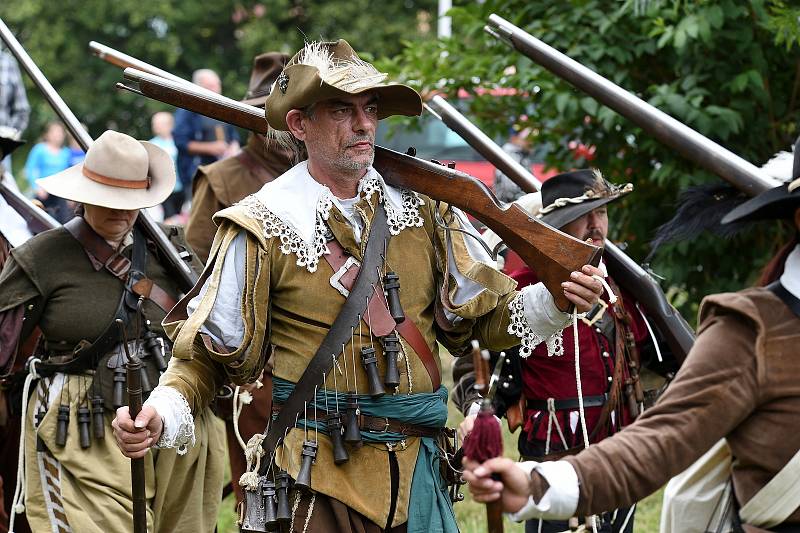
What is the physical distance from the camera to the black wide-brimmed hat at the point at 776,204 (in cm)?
349

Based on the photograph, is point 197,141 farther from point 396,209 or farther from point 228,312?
point 228,312

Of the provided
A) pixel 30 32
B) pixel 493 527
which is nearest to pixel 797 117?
pixel 493 527

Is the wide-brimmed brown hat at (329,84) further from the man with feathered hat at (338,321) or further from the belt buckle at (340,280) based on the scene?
the belt buckle at (340,280)

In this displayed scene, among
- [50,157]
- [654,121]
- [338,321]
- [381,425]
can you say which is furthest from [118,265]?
[50,157]

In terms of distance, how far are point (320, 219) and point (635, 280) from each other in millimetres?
1864

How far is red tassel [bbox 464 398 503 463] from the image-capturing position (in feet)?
10.3

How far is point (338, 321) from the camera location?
4.48 m

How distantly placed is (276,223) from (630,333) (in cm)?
202

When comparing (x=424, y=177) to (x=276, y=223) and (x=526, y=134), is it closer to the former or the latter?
(x=276, y=223)

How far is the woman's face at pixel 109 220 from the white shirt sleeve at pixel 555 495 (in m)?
3.36

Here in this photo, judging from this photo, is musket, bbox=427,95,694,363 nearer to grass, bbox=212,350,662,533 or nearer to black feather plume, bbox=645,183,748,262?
black feather plume, bbox=645,183,748,262

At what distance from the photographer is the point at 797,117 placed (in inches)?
324

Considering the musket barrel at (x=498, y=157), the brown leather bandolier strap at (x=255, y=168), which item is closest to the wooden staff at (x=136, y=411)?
the musket barrel at (x=498, y=157)

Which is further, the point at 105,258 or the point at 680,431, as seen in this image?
the point at 105,258
